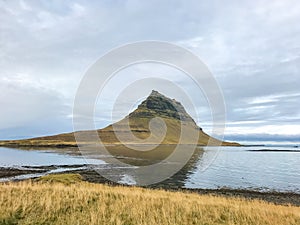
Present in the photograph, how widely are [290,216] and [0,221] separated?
1155 cm

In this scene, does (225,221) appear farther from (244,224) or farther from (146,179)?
(146,179)

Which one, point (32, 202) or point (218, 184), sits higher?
point (32, 202)

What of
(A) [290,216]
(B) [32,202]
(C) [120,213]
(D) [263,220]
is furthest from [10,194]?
(A) [290,216]

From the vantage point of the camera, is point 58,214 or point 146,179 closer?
point 58,214

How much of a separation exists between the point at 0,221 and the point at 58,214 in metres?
1.97

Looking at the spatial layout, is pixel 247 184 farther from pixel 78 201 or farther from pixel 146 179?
pixel 78 201

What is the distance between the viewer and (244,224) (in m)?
10.3

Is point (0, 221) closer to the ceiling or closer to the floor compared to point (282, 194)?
closer to the ceiling

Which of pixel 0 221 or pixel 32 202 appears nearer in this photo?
pixel 0 221

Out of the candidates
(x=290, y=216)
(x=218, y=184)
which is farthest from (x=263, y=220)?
(x=218, y=184)

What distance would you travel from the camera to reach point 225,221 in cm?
1065

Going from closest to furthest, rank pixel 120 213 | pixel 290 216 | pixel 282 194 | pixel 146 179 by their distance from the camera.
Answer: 1. pixel 120 213
2. pixel 290 216
3. pixel 282 194
4. pixel 146 179

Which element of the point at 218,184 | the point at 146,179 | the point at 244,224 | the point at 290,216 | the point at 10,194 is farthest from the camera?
the point at 146,179

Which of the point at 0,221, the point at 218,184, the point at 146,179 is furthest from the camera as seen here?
the point at 146,179
